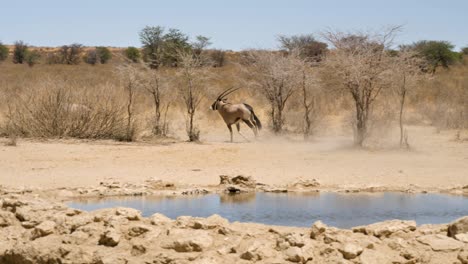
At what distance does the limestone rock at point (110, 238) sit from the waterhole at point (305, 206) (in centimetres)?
288

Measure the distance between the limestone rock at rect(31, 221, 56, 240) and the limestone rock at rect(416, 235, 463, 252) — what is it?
383 centimetres

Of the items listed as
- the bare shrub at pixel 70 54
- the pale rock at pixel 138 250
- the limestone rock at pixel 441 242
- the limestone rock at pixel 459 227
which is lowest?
the pale rock at pixel 138 250

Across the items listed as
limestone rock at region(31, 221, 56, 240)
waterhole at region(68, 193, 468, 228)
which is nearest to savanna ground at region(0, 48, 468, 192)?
waterhole at region(68, 193, 468, 228)

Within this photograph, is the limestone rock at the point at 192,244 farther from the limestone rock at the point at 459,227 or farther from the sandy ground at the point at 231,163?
the sandy ground at the point at 231,163

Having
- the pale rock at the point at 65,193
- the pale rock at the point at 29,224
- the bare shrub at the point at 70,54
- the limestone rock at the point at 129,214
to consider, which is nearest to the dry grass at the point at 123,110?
the pale rock at the point at 65,193

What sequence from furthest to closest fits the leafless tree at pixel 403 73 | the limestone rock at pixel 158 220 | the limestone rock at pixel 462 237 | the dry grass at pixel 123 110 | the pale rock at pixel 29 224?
the dry grass at pixel 123 110 → the leafless tree at pixel 403 73 → the pale rock at pixel 29 224 → the limestone rock at pixel 158 220 → the limestone rock at pixel 462 237

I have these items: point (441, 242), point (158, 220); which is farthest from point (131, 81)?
point (441, 242)

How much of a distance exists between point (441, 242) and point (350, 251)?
3.34 ft

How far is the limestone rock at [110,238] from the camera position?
8258 millimetres

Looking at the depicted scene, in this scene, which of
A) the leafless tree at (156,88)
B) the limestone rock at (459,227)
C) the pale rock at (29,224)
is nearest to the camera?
the limestone rock at (459,227)

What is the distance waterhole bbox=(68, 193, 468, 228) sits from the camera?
11203 mm

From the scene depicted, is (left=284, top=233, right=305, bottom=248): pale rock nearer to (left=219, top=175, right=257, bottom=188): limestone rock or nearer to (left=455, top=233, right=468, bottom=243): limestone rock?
(left=455, top=233, right=468, bottom=243): limestone rock

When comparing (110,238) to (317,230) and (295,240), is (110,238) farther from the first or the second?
(317,230)

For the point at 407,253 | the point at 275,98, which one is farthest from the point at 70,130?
the point at 407,253
